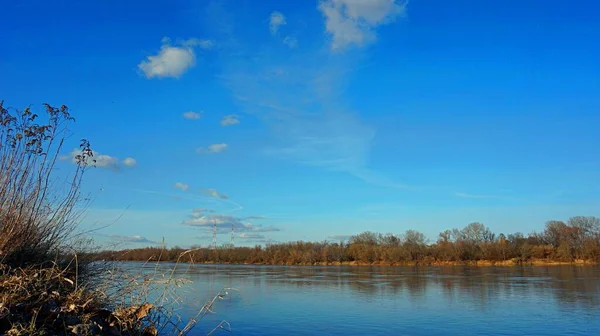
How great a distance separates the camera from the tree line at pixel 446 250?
7675 cm

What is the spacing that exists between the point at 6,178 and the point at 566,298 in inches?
915

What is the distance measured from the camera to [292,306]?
19.2 meters

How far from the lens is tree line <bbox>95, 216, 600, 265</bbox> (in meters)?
76.8

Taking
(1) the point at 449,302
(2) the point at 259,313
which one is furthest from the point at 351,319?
(1) the point at 449,302

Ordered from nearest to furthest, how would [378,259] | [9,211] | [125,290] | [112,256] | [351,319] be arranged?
[9,211] → [125,290] → [112,256] → [351,319] → [378,259]

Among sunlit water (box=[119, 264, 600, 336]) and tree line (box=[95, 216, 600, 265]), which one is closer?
sunlit water (box=[119, 264, 600, 336])

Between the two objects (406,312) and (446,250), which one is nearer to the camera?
(406,312)

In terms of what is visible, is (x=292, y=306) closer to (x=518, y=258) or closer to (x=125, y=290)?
(x=125, y=290)

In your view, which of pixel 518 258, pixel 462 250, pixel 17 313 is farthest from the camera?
pixel 462 250

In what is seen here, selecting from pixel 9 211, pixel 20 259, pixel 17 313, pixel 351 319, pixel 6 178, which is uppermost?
pixel 6 178

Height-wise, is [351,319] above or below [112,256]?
below

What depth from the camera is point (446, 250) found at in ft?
269

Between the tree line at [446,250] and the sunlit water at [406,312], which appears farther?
the tree line at [446,250]

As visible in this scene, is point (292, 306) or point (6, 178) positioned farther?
point (292, 306)
